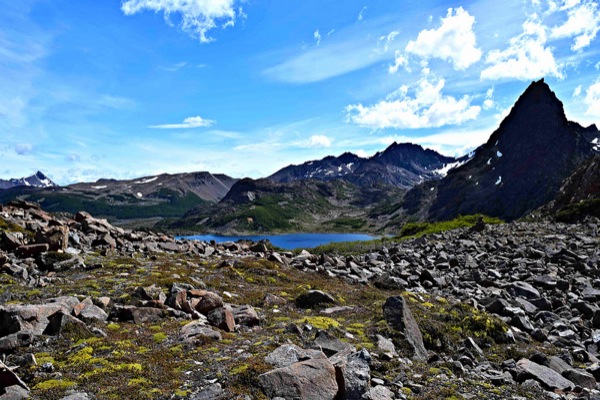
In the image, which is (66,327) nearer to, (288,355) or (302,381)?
(288,355)

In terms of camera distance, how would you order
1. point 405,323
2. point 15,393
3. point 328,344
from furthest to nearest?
point 405,323 → point 328,344 → point 15,393

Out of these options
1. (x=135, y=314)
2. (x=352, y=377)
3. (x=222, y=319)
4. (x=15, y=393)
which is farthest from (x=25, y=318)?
(x=352, y=377)

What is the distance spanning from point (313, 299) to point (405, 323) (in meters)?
6.53

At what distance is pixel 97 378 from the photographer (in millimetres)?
10266

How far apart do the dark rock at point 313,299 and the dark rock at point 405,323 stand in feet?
15.6

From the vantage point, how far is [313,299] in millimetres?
20109

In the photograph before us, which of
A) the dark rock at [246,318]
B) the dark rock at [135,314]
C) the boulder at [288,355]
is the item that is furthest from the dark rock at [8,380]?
the dark rock at [246,318]

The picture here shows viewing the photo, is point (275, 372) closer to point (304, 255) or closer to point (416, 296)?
point (416, 296)

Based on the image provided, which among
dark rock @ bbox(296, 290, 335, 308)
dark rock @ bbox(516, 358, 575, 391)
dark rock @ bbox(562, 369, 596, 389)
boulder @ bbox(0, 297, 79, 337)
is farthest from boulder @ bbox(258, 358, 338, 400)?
dark rock @ bbox(296, 290, 335, 308)

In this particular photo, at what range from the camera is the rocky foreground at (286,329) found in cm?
995

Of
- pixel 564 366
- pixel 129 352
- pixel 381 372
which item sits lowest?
pixel 564 366

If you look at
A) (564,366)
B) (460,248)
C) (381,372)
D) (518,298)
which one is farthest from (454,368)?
(460,248)

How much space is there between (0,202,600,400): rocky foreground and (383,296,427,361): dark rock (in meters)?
0.06

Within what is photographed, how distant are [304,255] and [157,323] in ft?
71.1
